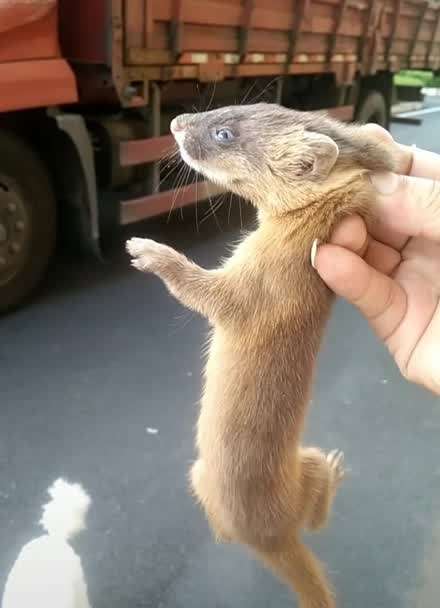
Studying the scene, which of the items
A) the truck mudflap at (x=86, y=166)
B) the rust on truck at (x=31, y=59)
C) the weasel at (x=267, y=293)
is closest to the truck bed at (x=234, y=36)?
the rust on truck at (x=31, y=59)

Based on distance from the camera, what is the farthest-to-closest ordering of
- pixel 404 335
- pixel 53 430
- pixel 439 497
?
pixel 53 430 → pixel 439 497 → pixel 404 335

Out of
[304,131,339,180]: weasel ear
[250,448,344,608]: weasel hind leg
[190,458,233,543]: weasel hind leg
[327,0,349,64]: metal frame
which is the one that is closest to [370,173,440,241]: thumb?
[304,131,339,180]: weasel ear

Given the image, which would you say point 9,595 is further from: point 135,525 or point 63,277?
point 63,277

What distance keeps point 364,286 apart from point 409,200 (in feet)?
0.67

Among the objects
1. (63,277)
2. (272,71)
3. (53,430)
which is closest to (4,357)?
(53,430)

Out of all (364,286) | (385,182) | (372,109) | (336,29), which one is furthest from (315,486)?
(372,109)

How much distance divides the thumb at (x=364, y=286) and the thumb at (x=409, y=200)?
13 centimetres

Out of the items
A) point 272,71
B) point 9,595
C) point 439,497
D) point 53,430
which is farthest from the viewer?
point 272,71

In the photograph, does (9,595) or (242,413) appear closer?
(242,413)

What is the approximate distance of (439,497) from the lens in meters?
2.09

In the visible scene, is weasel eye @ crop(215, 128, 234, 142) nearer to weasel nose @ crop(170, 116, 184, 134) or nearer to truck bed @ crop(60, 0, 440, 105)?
weasel nose @ crop(170, 116, 184, 134)

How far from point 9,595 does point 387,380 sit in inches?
70.3

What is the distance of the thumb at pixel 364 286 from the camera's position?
3.97 ft

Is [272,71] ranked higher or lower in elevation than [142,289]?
higher
